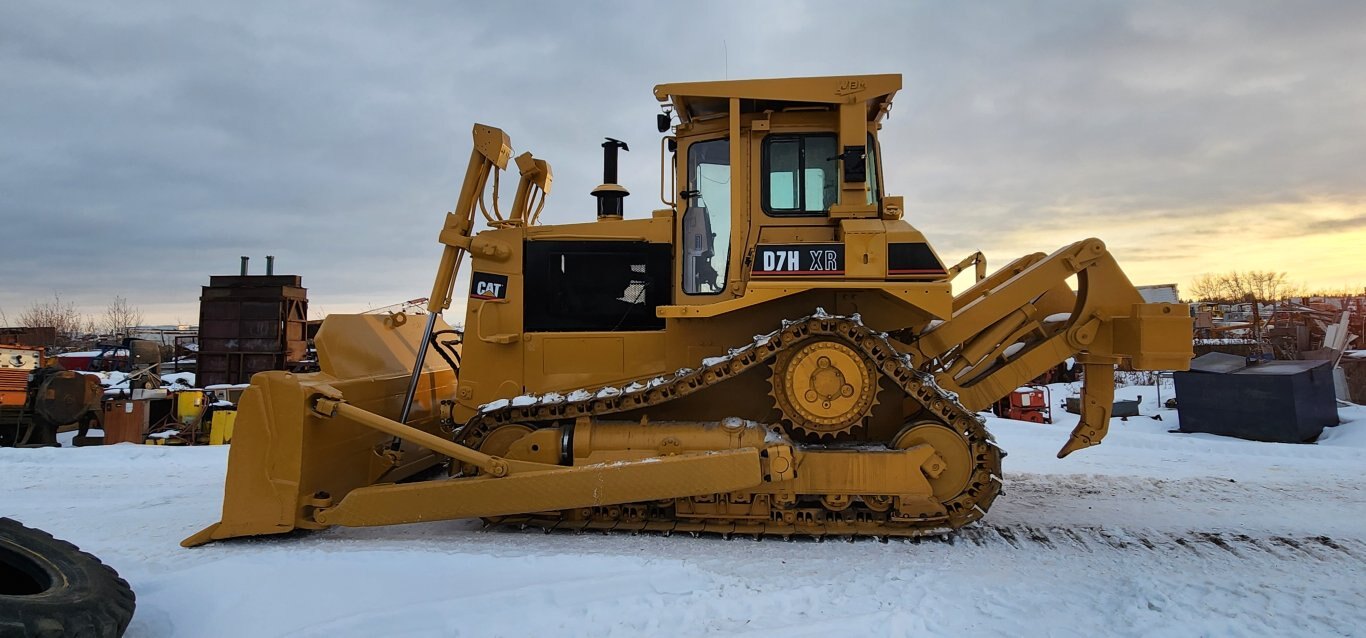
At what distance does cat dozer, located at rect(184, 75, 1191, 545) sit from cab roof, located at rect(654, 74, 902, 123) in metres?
0.02

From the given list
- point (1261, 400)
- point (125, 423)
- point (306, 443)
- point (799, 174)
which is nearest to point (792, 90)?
point (799, 174)

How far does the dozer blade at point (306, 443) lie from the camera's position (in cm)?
499

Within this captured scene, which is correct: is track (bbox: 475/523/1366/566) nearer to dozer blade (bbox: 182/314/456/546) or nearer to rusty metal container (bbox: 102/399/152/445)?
dozer blade (bbox: 182/314/456/546)

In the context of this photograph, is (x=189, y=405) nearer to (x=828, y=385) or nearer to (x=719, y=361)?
(x=719, y=361)

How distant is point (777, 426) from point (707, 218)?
1804 millimetres

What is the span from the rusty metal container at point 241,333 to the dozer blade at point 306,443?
543 inches

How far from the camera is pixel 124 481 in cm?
764

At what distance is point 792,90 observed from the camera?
5500 millimetres

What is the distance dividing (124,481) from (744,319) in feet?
23.7

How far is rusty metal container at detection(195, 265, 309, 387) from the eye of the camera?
704 inches

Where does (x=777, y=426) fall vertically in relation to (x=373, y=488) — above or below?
above

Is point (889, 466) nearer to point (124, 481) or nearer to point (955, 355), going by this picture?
point (955, 355)

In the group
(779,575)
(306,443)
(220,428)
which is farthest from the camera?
(220,428)

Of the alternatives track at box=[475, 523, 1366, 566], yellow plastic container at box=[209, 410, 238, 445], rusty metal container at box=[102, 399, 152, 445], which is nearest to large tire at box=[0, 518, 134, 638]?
track at box=[475, 523, 1366, 566]
